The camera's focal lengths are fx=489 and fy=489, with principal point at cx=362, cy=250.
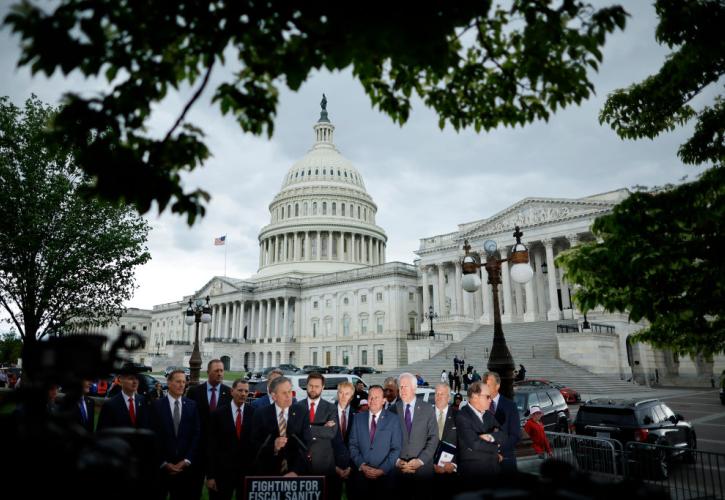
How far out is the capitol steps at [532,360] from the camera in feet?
116

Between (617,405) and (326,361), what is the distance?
70464 mm

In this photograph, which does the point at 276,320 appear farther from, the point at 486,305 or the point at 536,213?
the point at 536,213

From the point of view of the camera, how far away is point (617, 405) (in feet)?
40.8

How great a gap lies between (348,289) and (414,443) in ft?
238

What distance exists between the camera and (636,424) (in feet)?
38.5

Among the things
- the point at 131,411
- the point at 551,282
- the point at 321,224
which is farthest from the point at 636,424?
the point at 321,224

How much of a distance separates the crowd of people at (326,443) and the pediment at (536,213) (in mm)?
45593

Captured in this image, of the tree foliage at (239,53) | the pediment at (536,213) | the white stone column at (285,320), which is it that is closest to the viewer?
the tree foliage at (239,53)

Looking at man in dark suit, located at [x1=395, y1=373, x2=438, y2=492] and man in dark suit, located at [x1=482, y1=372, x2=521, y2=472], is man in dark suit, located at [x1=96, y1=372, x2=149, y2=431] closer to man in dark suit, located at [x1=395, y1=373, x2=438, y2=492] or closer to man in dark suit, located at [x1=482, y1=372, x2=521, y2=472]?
man in dark suit, located at [x1=395, y1=373, x2=438, y2=492]

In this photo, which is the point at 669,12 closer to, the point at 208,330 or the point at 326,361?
the point at 326,361

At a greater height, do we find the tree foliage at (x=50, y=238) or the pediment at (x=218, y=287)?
the pediment at (x=218, y=287)

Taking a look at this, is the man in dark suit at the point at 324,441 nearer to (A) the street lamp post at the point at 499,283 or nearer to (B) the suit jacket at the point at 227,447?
(B) the suit jacket at the point at 227,447

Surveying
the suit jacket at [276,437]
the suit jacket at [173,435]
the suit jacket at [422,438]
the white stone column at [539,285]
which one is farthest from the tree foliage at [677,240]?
the white stone column at [539,285]

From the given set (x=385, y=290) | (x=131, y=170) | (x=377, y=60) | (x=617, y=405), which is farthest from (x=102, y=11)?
(x=385, y=290)
